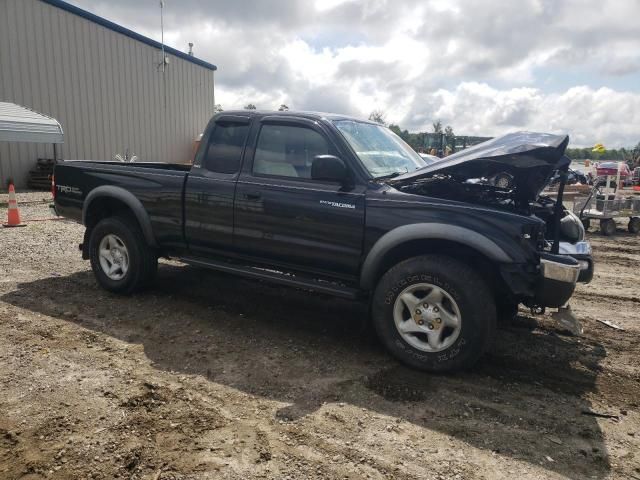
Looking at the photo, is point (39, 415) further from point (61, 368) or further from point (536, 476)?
point (536, 476)

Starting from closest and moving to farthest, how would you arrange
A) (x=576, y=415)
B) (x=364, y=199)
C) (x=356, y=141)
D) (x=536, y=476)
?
(x=536, y=476) < (x=576, y=415) < (x=364, y=199) < (x=356, y=141)

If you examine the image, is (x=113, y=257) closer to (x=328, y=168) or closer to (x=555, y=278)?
(x=328, y=168)

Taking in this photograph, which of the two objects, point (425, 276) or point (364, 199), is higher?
point (364, 199)

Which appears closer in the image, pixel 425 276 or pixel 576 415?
pixel 576 415

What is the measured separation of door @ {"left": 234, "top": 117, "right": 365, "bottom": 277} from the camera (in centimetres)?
403

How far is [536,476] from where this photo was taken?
8.42ft

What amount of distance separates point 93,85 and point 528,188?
18070 mm

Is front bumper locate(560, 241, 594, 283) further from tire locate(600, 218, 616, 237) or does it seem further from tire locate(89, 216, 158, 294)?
tire locate(600, 218, 616, 237)

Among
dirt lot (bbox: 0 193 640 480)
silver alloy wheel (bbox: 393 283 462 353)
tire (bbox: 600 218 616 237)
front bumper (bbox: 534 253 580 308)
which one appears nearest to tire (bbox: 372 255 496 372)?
silver alloy wheel (bbox: 393 283 462 353)

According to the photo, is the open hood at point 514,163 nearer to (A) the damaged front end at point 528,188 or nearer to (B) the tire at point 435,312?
(A) the damaged front end at point 528,188

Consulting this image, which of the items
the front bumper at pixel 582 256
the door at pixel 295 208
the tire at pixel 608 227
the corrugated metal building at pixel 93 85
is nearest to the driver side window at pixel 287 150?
the door at pixel 295 208

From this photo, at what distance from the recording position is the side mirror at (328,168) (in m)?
3.89

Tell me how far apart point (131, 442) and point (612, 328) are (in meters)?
4.50

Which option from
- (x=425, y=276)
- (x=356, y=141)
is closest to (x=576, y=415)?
(x=425, y=276)
